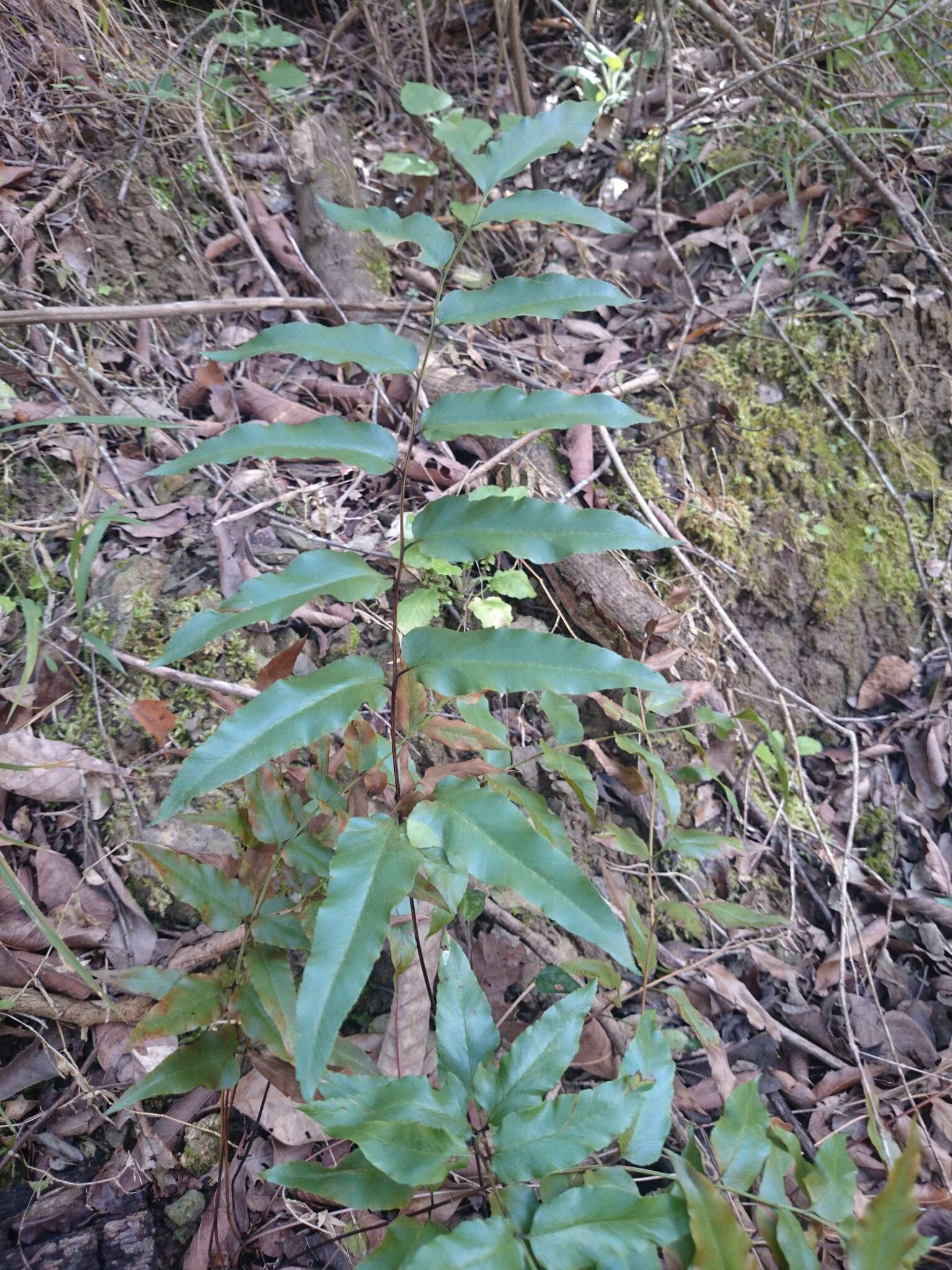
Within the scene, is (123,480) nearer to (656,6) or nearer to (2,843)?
(2,843)

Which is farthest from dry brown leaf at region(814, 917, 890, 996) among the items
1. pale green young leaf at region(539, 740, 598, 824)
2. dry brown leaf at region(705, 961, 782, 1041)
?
pale green young leaf at region(539, 740, 598, 824)

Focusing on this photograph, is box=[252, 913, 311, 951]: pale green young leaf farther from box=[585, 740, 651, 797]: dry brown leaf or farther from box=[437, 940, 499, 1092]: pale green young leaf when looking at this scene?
box=[585, 740, 651, 797]: dry brown leaf

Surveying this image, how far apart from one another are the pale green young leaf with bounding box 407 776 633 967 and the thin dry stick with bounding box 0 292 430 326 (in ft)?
5.45

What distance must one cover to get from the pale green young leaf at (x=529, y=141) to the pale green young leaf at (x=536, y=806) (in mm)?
1014

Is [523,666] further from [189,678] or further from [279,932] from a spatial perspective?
[189,678]

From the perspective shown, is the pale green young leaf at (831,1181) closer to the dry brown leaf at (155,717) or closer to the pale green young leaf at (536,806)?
the pale green young leaf at (536,806)

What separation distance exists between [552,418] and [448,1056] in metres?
0.92

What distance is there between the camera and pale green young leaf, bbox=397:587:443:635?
1.91m

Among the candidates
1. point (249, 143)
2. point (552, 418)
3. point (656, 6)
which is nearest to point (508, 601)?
point (552, 418)

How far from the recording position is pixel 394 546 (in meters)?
1.90

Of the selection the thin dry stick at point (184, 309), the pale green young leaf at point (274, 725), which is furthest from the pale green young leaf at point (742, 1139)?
the thin dry stick at point (184, 309)

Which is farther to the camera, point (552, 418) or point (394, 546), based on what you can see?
point (394, 546)

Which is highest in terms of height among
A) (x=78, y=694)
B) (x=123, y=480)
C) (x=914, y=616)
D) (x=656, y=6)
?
(x=656, y=6)

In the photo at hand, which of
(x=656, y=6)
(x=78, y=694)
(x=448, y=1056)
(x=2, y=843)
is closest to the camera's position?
(x=448, y=1056)
